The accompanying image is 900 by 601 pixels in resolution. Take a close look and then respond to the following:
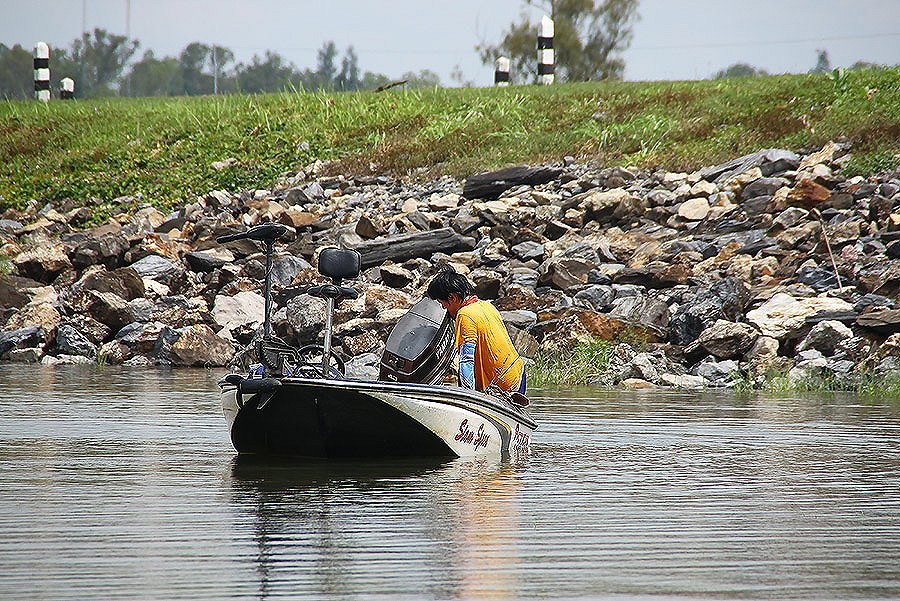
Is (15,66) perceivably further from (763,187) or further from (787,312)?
(787,312)

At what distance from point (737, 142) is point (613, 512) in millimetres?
22015

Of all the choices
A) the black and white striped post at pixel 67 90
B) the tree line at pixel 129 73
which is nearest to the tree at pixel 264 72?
Answer: the tree line at pixel 129 73

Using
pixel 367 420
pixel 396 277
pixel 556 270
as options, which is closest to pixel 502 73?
pixel 396 277

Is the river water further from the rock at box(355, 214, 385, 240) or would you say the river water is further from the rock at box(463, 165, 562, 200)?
the rock at box(463, 165, 562, 200)

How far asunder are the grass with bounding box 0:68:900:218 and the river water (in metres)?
16.1

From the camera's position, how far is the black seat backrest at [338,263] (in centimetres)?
1042

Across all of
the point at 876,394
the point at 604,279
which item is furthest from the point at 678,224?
the point at 876,394

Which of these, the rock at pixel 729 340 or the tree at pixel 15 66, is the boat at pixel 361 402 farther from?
the tree at pixel 15 66

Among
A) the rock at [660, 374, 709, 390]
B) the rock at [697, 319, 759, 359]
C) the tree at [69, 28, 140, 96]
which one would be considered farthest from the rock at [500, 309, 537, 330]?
the tree at [69, 28, 140, 96]

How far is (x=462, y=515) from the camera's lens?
9.05 metres

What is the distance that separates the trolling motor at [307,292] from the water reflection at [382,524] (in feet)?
2.50

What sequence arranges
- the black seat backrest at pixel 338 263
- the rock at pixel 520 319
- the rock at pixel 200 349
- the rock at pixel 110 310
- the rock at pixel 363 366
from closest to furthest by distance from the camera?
the black seat backrest at pixel 338 263 < the rock at pixel 363 366 < the rock at pixel 520 319 < the rock at pixel 200 349 < the rock at pixel 110 310

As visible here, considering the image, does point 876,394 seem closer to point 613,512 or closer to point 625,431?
point 625,431

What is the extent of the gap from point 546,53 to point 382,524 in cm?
3029
